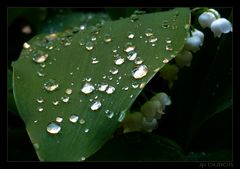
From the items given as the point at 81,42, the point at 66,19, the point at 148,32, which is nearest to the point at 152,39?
the point at 148,32

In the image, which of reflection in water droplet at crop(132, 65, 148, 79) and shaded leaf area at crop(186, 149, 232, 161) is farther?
shaded leaf area at crop(186, 149, 232, 161)

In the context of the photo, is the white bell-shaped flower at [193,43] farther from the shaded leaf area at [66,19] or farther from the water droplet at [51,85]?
the shaded leaf area at [66,19]

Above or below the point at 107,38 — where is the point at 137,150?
below

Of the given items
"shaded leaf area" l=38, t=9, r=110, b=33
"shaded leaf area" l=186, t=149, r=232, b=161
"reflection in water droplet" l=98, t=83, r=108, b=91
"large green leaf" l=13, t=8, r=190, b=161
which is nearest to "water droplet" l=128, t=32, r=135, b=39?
"large green leaf" l=13, t=8, r=190, b=161

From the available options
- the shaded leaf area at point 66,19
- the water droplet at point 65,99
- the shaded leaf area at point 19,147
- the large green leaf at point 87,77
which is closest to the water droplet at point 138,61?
the large green leaf at point 87,77

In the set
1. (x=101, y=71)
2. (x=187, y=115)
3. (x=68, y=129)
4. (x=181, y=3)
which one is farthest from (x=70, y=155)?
(x=181, y=3)

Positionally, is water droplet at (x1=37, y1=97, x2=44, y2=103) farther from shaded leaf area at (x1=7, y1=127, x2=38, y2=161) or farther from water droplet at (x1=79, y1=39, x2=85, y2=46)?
shaded leaf area at (x1=7, y1=127, x2=38, y2=161)

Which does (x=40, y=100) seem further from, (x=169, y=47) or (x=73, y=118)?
(x=169, y=47)

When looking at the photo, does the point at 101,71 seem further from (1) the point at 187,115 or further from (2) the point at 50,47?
(1) the point at 187,115
